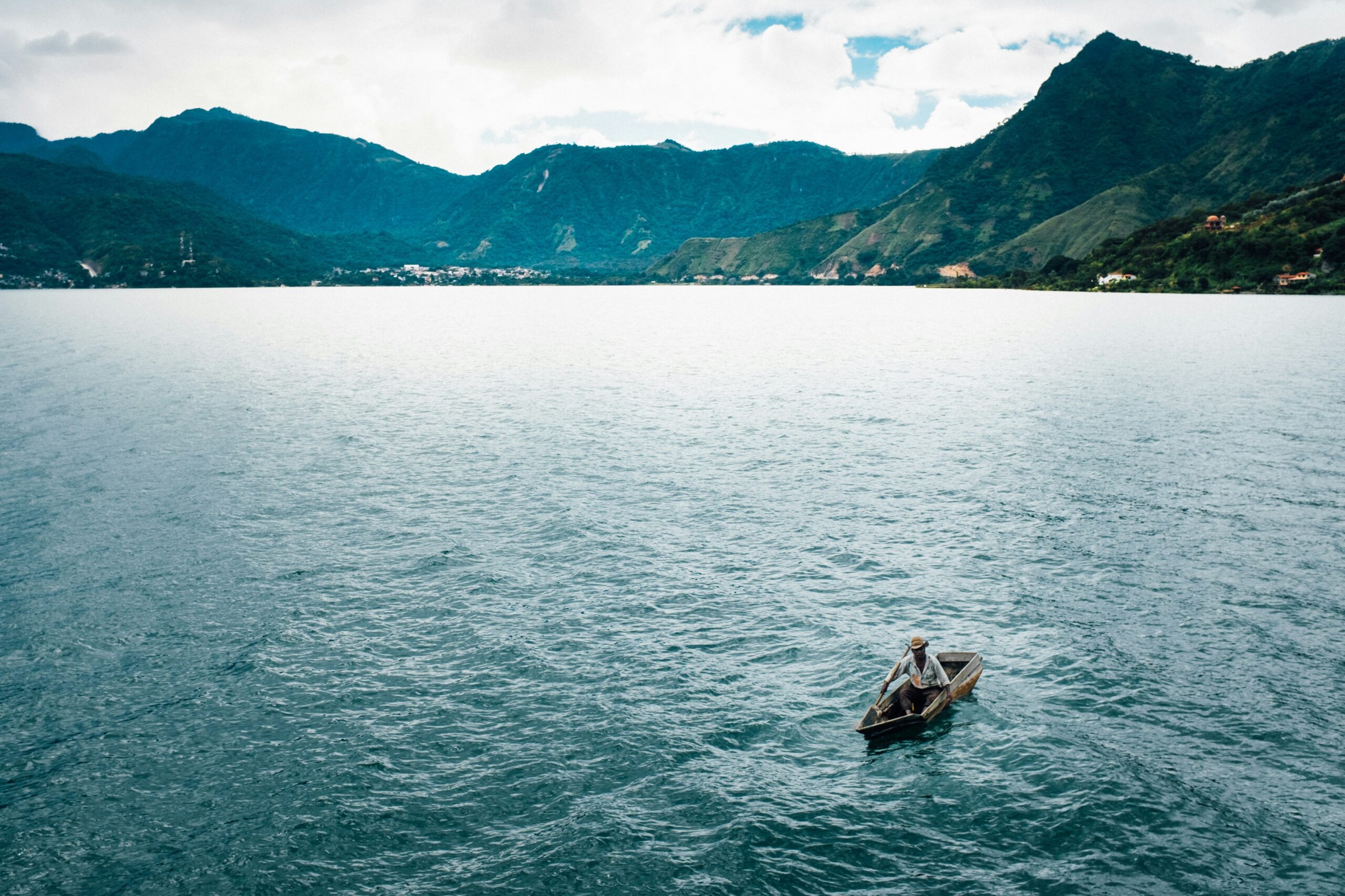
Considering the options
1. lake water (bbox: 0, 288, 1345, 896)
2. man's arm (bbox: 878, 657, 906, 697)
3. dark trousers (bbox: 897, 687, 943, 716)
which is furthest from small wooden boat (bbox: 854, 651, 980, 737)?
lake water (bbox: 0, 288, 1345, 896)

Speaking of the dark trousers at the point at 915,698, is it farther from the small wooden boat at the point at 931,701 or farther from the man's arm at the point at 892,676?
the man's arm at the point at 892,676

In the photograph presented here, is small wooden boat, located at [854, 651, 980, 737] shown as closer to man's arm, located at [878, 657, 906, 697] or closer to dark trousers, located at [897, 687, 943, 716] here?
dark trousers, located at [897, 687, 943, 716]

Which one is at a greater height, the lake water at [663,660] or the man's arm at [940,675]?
the man's arm at [940,675]

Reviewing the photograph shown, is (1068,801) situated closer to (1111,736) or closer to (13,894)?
(1111,736)

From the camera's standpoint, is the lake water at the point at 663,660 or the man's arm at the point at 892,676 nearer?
the lake water at the point at 663,660

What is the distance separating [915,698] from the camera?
29.8 m

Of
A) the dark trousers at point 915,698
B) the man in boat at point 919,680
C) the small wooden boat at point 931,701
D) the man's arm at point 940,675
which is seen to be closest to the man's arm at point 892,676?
the man in boat at point 919,680

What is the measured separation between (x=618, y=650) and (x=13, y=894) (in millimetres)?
20462

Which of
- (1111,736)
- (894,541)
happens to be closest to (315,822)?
(1111,736)

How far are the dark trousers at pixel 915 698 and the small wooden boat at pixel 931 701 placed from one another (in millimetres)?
123

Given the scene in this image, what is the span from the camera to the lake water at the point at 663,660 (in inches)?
906

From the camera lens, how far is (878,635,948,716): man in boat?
97.5ft

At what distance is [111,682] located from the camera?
31969 mm

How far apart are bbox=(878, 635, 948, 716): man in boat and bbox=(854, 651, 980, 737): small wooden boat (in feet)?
0.61
